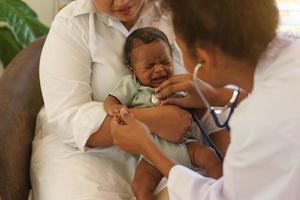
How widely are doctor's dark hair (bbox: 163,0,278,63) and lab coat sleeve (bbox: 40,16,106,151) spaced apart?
60cm

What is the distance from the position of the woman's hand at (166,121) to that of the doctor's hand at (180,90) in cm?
4

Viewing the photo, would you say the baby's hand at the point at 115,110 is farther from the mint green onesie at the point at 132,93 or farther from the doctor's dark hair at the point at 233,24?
the doctor's dark hair at the point at 233,24

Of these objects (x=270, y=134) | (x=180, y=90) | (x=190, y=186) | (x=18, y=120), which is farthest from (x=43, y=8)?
(x=270, y=134)

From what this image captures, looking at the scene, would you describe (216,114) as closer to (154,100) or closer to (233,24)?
(154,100)

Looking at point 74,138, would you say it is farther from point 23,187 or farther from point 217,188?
point 217,188

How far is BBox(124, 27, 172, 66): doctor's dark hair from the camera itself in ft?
4.79

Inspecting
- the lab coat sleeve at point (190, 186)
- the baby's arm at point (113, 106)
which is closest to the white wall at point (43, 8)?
the baby's arm at point (113, 106)

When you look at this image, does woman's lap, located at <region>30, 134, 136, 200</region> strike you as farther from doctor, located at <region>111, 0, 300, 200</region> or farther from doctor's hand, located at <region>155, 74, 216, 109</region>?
doctor, located at <region>111, 0, 300, 200</region>

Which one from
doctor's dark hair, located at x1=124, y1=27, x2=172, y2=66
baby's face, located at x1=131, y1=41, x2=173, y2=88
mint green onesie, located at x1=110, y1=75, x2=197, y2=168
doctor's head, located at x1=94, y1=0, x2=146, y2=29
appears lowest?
mint green onesie, located at x1=110, y1=75, x2=197, y2=168

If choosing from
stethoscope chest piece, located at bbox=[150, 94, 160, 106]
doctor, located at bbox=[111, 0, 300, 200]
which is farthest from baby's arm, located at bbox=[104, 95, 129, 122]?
doctor, located at bbox=[111, 0, 300, 200]

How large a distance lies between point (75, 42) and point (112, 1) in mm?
176

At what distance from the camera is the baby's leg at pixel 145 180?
133 cm

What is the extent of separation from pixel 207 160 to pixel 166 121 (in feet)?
0.53

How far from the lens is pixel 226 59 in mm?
928
